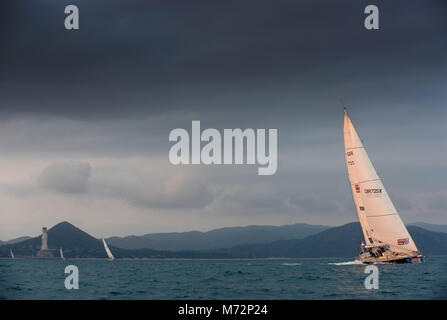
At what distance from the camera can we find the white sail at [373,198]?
86.1 meters

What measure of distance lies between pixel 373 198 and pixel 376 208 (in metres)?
1.87

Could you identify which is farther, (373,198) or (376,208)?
(376,208)

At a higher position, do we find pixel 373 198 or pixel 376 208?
pixel 373 198

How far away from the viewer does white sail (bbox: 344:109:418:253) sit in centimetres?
8612

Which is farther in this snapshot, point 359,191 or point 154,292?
point 359,191

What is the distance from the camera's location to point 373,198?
8631cm

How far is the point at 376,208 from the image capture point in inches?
3413

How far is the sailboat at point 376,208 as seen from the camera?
283 feet

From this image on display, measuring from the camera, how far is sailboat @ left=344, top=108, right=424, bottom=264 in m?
86.2
